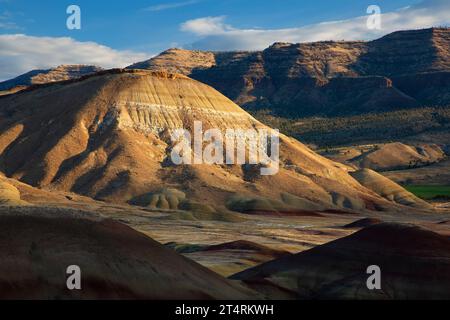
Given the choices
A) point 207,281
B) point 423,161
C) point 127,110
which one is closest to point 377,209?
point 127,110

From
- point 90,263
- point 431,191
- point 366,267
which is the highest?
point 90,263

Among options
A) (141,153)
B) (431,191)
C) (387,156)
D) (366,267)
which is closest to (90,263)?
(366,267)

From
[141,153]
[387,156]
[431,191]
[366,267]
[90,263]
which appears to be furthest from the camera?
[387,156]

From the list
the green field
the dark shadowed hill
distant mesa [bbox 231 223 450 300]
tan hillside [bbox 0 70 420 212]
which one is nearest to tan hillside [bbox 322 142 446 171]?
the green field

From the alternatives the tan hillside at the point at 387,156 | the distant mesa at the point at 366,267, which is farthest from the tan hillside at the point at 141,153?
the distant mesa at the point at 366,267

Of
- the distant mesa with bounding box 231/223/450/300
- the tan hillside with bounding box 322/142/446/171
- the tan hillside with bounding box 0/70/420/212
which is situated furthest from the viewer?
the tan hillside with bounding box 322/142/446/171

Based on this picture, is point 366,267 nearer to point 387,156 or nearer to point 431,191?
point 431,191

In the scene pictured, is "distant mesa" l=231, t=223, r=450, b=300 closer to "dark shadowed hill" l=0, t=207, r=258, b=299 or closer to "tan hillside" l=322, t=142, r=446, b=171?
"dark shadowed hill" l=0, t=207, r=258, b=299
